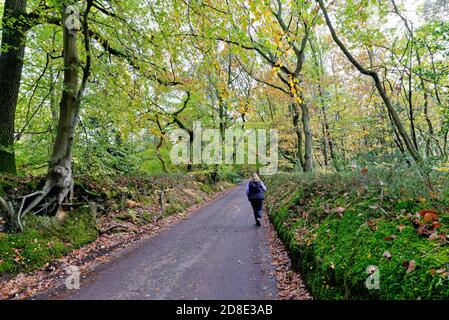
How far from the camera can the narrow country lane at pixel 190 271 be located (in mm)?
4068

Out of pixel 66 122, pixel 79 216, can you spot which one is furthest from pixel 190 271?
pixel 66 122

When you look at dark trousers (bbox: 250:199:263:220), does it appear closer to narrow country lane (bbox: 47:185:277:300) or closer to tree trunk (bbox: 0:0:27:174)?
narrow country lane (bbox: 47:185:277:300)

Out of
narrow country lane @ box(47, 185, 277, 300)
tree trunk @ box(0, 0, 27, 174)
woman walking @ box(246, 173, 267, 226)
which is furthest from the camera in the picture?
woman walking @ box(246, 173, 267, 226)

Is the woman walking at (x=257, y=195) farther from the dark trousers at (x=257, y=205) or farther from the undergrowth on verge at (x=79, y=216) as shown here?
the undergrowth on verge at (x=79, y=216)

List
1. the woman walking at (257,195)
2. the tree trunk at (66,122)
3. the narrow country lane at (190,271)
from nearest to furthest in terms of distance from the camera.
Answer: the narrow country lane at (190,271)
the tree trunk at (66,122)
the woman walking at (257,195)

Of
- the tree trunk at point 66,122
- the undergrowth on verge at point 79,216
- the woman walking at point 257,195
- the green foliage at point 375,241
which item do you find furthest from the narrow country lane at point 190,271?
the tree trunk at point 66,122

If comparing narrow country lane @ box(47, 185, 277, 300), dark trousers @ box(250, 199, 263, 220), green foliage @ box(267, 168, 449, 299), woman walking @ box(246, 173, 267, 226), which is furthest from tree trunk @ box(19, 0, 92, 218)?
green foliage @ box(267, 168, 449, 299)

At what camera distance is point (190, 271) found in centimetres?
495

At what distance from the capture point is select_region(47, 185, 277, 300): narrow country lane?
407 cm

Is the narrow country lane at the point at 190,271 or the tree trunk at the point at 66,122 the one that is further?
the tree trunk at the point at 66,122

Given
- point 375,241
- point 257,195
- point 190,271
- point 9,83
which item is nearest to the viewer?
point 375,241

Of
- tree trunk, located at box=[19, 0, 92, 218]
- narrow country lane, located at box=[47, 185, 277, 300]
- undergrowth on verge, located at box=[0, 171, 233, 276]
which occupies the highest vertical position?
tree trunk, located at box=[19, 0, 92, 218]

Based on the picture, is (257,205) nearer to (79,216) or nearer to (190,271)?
(190,271)
